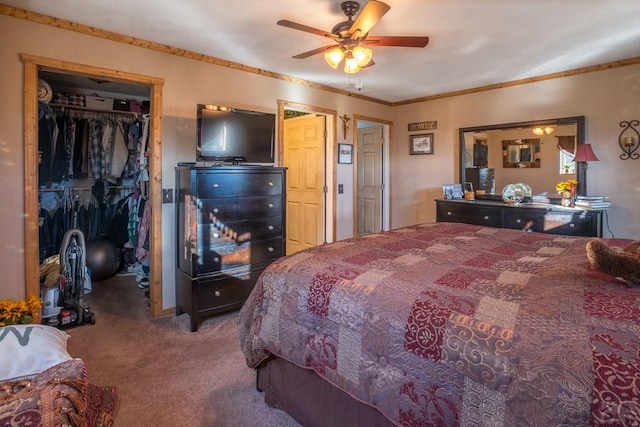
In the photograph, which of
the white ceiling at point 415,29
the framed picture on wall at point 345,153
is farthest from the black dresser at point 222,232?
the framed picture on wall at point 345,153

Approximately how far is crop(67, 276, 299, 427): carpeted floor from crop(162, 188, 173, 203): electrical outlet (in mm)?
1092

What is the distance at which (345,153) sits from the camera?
497cm

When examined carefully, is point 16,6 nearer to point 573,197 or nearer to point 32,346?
point 32,346

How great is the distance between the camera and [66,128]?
416 cm

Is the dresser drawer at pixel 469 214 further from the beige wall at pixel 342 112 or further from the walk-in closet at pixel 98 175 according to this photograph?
the walk-in closet at pixel 98 175

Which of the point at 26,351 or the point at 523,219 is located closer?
the point at 26,351

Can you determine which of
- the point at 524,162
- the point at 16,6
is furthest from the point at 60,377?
the point at 524,162

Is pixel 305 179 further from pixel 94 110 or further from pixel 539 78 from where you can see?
pixel 539 78

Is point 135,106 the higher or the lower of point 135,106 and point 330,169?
the higher

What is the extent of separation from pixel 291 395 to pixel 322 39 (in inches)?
109

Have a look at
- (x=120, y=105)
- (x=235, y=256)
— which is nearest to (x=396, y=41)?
(x=235, y=256)

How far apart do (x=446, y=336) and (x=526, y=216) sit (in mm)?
3335

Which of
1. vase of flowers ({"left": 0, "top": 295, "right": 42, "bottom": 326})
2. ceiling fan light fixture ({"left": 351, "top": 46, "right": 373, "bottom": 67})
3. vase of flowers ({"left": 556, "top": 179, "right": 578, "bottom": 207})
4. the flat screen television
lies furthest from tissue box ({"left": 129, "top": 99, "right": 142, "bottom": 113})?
vase of flowers ({"left": 556, "top": 179, "right": 578, "bottom": 207})

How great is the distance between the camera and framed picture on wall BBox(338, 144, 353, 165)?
490cm
